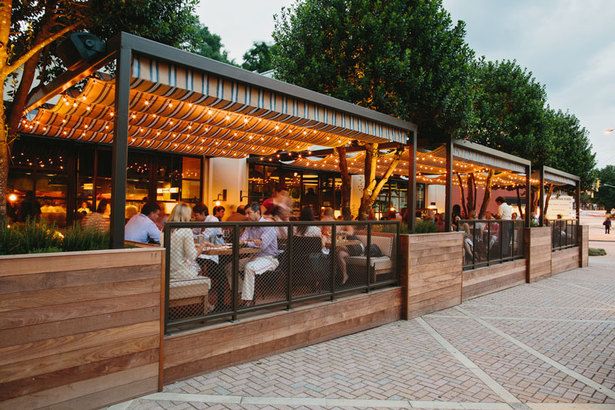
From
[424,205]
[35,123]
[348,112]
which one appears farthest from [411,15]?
[424,205]

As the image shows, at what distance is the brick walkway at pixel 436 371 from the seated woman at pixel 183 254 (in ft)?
3.35

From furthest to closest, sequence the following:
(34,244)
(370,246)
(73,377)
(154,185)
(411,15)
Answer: (154,185)
(411,15)
(370,246)
(34,244)
(73,377)

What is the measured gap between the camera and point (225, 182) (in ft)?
43.4

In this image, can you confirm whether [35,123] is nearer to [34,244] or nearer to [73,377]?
[34,244]

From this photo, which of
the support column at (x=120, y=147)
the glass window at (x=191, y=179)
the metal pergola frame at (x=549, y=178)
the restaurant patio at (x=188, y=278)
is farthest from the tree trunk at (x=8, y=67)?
the metal pergola frame at (x=549, y=178)

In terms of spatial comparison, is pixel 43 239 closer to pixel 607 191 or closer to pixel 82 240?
pixel 82 240

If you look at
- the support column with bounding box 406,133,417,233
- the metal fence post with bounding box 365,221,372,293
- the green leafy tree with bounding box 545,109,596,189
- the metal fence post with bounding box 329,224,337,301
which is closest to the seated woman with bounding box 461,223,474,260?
the support column with bounding box 406,133,417,233

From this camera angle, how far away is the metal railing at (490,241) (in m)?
8.50

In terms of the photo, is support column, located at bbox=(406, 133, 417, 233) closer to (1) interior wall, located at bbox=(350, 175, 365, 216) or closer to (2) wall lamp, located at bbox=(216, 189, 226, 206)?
(2) wall lamp, located at bbox=(216, 189, 226, 206)

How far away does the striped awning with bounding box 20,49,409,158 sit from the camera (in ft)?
14.3

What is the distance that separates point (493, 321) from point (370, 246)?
101 inches

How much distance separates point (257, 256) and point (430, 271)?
3676mm

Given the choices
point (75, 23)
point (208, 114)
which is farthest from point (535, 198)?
point (75, 23)

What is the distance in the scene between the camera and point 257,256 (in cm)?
455
